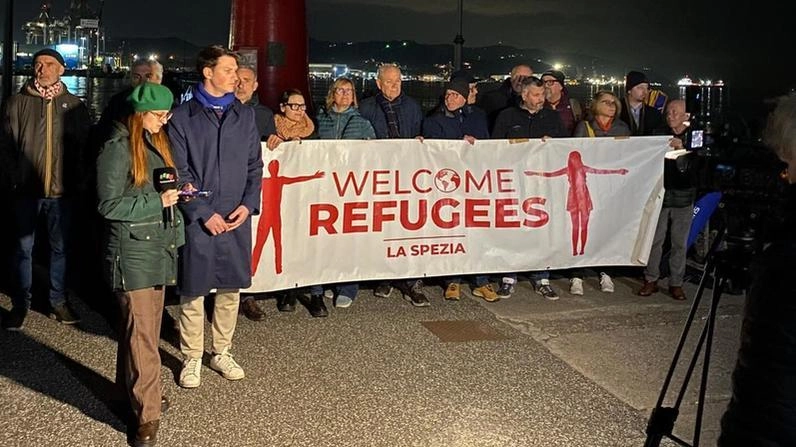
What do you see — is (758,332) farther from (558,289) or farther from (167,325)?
(558,289)

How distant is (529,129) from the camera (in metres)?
7.66

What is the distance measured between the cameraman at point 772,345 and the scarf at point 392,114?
5.30 metres

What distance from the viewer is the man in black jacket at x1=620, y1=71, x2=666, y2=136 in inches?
332

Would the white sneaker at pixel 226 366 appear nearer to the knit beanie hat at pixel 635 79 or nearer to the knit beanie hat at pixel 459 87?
the knit beanie hat at pixel 459 87

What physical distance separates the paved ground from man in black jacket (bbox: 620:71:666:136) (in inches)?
85.7

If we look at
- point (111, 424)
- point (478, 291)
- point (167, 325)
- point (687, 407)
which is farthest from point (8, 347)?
point (687, 407)

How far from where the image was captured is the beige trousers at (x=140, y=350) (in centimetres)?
427

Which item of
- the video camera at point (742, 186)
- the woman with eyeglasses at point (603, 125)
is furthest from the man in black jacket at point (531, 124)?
the video camera at point (742, 186)

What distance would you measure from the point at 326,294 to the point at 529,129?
2410mm

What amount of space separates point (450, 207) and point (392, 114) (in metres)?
1.00

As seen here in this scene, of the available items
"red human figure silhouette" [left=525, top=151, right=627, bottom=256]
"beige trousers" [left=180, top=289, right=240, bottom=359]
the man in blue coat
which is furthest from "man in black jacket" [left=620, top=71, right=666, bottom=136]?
"beige trousers" [left=180, top=289, right=240, bottom=359]

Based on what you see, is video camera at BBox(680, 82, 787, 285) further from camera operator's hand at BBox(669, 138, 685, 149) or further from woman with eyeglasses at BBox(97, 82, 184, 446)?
camera operator's hand at BBox(669, 138, 685, 149)

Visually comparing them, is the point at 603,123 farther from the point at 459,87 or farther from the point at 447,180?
the point at 447,180

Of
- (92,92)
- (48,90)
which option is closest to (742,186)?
(48,90)
